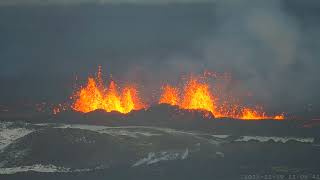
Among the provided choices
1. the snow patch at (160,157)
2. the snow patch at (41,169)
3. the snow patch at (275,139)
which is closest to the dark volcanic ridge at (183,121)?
the snow patch at (275,139)

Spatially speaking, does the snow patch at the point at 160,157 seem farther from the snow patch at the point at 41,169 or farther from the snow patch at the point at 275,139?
the snow patch at the point at 275,139

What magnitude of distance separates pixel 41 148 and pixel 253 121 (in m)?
45.7

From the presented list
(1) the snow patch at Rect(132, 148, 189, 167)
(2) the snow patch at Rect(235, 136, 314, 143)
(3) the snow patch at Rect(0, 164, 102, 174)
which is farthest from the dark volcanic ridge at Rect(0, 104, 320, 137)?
(1) the snow patch at Rect(132, 148, 189, 167)

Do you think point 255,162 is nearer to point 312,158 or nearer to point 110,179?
point 312,158

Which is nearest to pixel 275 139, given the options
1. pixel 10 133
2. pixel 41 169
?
pixel 41 169

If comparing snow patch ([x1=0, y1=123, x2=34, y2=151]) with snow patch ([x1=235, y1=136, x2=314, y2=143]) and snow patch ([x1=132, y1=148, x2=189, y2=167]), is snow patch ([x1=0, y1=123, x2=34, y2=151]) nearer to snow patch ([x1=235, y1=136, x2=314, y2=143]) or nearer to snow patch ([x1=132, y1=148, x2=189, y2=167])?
snow patch ([x1=132, y1=148, x2=189, y2=167])

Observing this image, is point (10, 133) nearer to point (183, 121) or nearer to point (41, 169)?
point (41, 169)

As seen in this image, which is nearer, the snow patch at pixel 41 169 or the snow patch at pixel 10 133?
the snow patch at pixel 41 169

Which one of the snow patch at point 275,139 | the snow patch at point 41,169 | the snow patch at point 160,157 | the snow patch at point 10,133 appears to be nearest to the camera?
the snow patch at point 41,169

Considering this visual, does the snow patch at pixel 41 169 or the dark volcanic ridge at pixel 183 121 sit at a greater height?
the dark volcanic ridge at pixel 183 121

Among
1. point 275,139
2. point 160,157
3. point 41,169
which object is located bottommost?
point 41,169

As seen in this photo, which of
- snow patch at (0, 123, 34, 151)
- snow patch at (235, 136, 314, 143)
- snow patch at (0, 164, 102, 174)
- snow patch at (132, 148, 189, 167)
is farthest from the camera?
snow patch at (235, 136, 314, 143)

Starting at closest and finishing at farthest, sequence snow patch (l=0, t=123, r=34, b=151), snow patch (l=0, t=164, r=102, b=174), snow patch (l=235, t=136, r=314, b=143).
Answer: snow patch (l=0, t=164, r=102, b=174)
snow patch (l=0, t=123, r=34, b=151)
snow patch (l=235, t=136, r=314, b=143)

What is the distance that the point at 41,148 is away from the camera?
137625 mm
